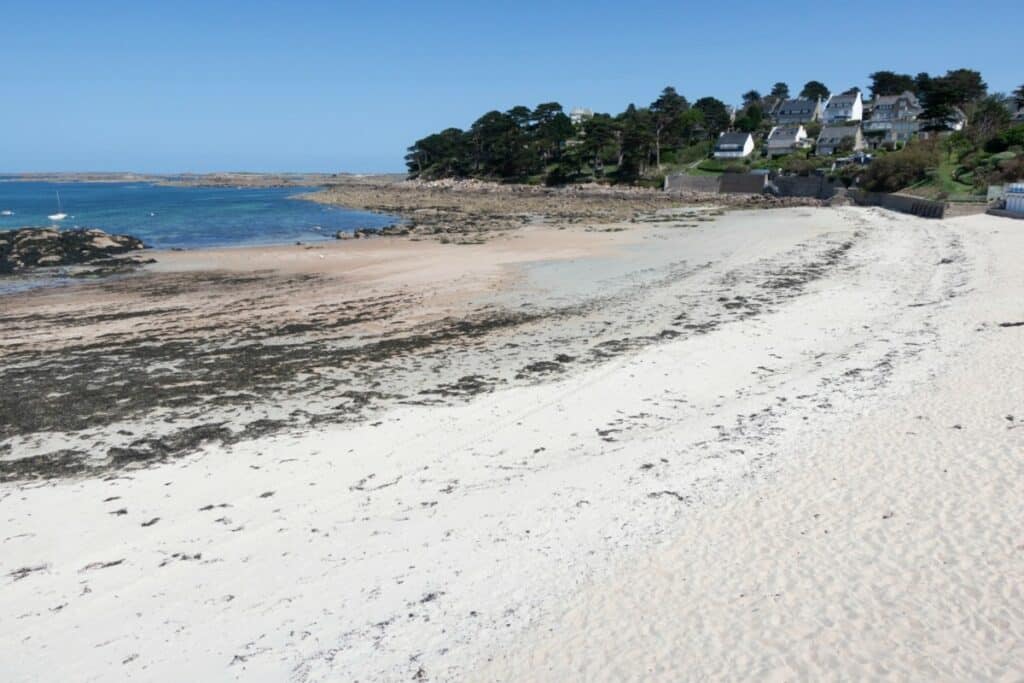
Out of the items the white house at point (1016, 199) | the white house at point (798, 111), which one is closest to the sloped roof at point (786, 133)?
the white house at point (798, 111)

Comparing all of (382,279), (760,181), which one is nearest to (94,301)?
(382,279)

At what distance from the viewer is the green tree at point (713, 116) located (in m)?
98.1

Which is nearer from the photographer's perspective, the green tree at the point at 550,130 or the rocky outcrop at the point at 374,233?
the rocky outcrop at the point at 374,233

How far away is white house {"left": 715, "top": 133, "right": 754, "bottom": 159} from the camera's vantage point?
3339 inches

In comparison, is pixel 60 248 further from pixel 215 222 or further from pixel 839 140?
pixel 839 140

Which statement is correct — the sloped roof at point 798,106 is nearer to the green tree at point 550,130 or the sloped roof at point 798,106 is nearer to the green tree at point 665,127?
the green tree at point 665,127

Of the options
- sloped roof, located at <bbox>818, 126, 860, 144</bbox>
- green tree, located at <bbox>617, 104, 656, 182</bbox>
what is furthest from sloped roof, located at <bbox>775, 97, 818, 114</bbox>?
green tree, located at <bbox>617, 104, 656, 182</bbox>

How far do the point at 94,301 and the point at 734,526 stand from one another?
21.2m

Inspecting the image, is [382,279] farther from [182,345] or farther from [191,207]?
[191,207]

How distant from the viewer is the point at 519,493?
8367 millimetres

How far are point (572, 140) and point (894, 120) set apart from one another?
45.8 m

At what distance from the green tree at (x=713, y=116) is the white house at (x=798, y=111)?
10403 mm

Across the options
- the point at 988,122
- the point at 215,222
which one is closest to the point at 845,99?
the point at 988,122

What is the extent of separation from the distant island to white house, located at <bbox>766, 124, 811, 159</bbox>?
0.50 ft
